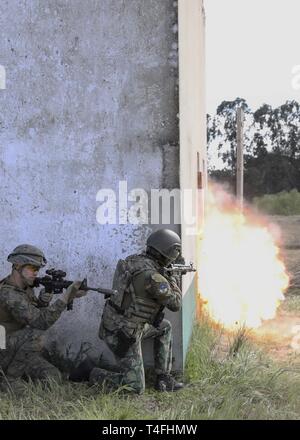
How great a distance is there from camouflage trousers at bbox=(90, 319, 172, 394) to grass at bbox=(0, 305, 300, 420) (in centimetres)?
11

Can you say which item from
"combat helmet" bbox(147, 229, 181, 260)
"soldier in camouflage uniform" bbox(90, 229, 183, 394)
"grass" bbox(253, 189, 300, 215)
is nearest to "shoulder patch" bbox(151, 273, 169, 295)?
"soldier in camouflage uniform" bbox(90, 229, 183, 394)

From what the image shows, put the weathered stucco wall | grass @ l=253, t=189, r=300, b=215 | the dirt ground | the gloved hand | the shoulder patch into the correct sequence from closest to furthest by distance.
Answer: the shoulder patch
the gloved hand
the weathered stucco wall
the dirt ground
grass @ l=253, t=189, r=300, b=215

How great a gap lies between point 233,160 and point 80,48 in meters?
24.8

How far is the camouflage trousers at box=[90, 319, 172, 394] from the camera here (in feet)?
18.6

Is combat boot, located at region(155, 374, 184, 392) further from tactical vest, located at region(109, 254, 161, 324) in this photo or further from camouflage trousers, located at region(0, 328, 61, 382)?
camouflage trousers, located at region(0, 328, 61, 382)

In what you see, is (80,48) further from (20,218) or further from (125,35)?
(20,218)

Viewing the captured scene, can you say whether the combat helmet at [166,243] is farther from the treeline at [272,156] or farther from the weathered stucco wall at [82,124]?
the treeline at [272,156]

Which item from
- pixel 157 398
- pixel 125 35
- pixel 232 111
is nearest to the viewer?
pixel 157 398

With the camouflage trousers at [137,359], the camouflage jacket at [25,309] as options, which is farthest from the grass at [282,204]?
the camouflage jacket at [25,309]

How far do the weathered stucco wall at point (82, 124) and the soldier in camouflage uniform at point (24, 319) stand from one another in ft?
1.79

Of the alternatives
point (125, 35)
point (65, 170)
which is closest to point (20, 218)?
point (65, 170)

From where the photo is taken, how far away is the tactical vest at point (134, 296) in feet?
18.8

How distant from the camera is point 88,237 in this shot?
6355 mm

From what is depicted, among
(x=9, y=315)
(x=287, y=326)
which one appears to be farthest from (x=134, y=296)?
(x=287, y=326)
